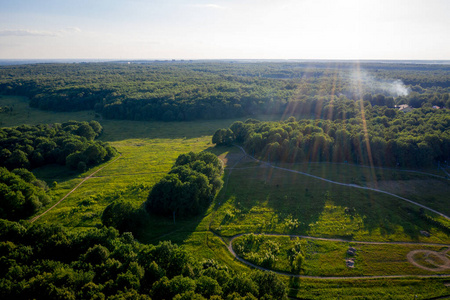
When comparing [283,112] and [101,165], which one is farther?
[283,112]

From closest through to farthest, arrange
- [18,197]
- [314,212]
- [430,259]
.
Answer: [430,259], [18,197], [314,212]

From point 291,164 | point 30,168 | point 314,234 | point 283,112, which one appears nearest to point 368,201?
point 314,234

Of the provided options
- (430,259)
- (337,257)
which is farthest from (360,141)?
(337,257)

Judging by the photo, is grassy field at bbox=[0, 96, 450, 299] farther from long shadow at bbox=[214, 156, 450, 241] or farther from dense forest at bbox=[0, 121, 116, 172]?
dense forest at bbox=[0, 121, 116, 172]

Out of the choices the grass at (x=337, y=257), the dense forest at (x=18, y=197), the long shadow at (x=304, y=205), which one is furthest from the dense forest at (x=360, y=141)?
the dense forest at (x=18, y=197)

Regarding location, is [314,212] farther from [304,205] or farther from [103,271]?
[103,271]

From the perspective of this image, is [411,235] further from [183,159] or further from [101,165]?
[101,165]
